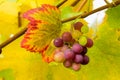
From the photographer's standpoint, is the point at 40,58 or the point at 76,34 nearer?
the point at 76,34

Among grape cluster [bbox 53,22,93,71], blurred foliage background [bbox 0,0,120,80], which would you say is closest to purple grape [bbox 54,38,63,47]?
grape cluster [bbox 53,22,93,71]

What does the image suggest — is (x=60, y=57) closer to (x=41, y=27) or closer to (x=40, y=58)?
(x=41, y=27)

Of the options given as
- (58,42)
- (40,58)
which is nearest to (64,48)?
(58,42)

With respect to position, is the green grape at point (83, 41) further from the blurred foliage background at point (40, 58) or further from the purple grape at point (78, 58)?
the blurred foliage background at point (40, 58)

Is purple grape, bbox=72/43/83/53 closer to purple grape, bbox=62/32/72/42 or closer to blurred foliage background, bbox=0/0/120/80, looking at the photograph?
purple grape, bbox=62/32/72/42

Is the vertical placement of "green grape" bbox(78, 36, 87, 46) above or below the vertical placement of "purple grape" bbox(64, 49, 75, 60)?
above

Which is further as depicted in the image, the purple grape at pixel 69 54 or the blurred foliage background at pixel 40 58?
the blurred foliage background at pixel 40 58

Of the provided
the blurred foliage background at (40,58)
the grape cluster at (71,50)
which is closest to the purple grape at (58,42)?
the grape cluster at (71,50)
